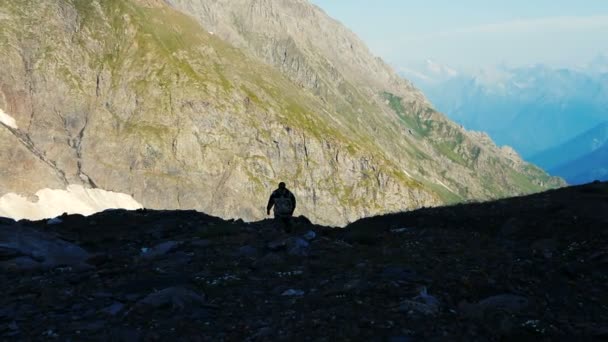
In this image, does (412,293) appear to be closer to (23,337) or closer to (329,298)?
(329,298)

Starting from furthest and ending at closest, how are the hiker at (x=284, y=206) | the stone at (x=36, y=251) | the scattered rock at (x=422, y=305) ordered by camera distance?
the hiker at (x=284, y=206), the stone at (x=36, y=251), the scattered rock at (x=422, y=305)

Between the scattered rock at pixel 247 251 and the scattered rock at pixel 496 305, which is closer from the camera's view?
the scattered rock at pixel 496 305

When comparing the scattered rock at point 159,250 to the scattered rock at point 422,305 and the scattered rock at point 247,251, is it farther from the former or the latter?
the scattered rock at point 422,305

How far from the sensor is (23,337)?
11.5m

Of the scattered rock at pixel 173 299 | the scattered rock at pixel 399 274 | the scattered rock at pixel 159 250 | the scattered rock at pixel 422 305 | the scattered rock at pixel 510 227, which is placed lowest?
the scattered rock at pixel 173 299

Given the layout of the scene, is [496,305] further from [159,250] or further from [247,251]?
[159,250]

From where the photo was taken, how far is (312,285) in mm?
15242

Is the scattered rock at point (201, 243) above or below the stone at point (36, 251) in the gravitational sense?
above

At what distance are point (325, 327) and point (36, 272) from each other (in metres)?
10.9


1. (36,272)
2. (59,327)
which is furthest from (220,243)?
(59,327)

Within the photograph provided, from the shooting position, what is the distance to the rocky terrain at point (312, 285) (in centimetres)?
1178

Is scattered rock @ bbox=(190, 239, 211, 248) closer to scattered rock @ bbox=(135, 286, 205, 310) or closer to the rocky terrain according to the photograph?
the rocky terrain

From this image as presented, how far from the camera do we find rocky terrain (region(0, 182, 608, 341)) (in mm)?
11781

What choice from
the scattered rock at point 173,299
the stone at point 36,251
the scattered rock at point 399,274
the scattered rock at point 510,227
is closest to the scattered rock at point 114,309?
the scattered rock at point 173,299
